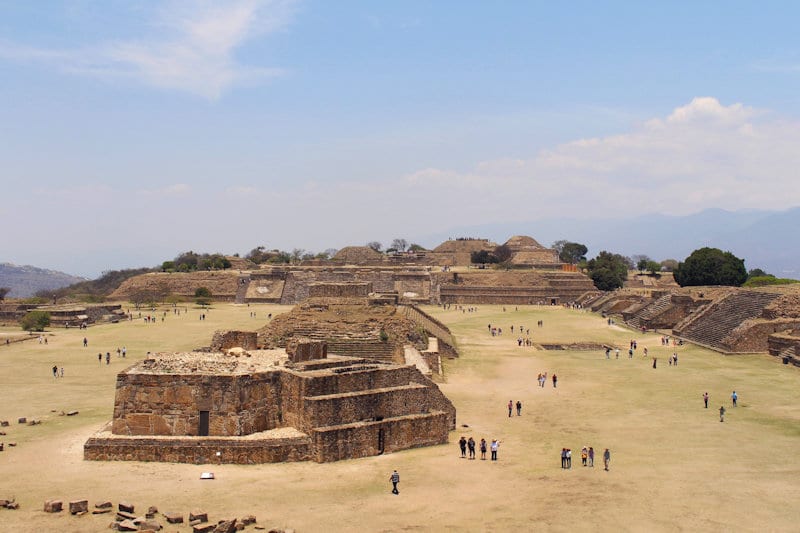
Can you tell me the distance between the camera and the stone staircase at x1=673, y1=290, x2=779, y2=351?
1710 inches

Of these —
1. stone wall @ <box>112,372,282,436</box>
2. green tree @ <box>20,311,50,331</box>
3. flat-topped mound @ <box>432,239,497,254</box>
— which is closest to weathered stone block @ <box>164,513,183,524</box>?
stone wall @ <box>112,372,282,436</box>

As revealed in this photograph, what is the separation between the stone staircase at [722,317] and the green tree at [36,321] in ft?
140

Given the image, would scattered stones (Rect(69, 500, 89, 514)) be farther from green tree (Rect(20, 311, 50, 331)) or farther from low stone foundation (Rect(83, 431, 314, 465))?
green tree (Rect(20, 311, 50, 331))

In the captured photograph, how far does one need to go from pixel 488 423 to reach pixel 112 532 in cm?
1251

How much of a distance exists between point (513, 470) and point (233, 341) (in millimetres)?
10572

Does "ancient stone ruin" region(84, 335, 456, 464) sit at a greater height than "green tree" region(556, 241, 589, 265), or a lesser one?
lesser

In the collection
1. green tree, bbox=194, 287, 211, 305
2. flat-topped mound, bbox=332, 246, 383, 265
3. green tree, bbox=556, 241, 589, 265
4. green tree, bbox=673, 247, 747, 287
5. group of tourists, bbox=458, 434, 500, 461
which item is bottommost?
group of tourists, bbox=458, 434, 500, 461

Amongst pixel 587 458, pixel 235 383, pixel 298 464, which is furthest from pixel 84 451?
pixel 587 458

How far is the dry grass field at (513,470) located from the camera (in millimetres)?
14125

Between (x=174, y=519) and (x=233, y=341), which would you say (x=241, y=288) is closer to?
(x=233, y=341)

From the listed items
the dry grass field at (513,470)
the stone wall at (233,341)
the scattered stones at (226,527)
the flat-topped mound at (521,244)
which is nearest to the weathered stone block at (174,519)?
the dry grass field at (513,470)

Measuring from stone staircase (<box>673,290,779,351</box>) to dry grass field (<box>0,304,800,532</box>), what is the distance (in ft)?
35.8

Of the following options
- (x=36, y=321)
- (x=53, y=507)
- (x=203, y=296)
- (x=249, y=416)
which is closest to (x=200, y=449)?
(x=249, y=416)

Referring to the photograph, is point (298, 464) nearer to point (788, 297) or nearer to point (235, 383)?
point (235, 383)
